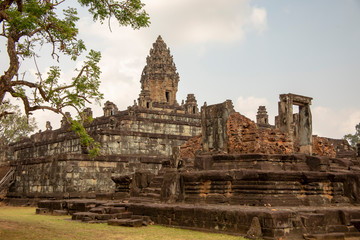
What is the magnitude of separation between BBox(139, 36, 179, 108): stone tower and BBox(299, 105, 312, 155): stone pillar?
2592 cm

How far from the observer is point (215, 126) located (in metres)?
15.5

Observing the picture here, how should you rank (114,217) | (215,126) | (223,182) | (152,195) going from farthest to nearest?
(215,126)
(152,195)
(114,217)
(223,182)

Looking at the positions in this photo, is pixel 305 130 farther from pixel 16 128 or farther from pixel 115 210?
pixel 16 128

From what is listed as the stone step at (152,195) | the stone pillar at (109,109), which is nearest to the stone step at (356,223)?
the stone step at (152,195)

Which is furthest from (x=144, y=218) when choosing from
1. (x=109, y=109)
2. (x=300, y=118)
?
(x=109, y=109)

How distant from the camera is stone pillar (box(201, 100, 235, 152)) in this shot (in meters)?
15.2

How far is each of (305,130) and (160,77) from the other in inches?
1094

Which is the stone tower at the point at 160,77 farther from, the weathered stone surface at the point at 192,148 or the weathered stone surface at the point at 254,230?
the weathered stone surface at the point at 254,230

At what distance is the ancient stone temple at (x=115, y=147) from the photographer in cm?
1992

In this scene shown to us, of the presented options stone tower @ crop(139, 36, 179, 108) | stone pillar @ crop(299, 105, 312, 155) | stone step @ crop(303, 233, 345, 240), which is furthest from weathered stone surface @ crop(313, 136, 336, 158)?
stone tower @ crop(139, 36, 179, 108)

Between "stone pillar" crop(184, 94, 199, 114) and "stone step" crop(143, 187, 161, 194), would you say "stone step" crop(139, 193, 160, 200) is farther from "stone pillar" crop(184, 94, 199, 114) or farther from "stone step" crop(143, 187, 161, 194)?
"stone pillar" crop(184, 94, 199, 114)

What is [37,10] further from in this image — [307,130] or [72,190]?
[72,190]

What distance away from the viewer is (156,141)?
87.6 ft

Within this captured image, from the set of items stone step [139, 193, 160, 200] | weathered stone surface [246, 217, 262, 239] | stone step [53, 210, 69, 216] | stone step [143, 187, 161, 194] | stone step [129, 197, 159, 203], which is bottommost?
stone step [53, 210, 69, 216]
